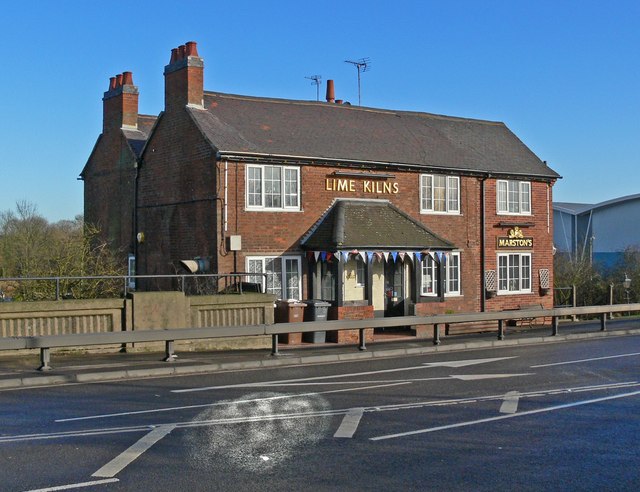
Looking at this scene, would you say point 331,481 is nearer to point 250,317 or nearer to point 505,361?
point 505,361

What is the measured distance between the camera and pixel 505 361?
17.2 metres

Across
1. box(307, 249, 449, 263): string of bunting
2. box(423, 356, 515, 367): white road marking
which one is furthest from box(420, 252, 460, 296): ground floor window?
box(423, 356, 515, 367): white road marking

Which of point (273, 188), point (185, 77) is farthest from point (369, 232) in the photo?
point (185, 77)

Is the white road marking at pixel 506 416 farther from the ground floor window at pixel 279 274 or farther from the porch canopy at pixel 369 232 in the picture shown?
the ground floor window at pixel 279 274

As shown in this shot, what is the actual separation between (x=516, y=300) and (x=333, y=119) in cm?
945

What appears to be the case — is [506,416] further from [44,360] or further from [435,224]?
[435,224]

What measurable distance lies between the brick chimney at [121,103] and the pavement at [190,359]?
13338 mm

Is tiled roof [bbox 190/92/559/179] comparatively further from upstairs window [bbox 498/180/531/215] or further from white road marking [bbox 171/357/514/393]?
white road marking [bbox 171/357/514/393]

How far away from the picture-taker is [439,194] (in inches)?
1146

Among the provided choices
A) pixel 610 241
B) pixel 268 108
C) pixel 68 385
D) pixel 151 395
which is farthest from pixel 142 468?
pixel 610 241

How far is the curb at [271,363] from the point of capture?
46.3 ft

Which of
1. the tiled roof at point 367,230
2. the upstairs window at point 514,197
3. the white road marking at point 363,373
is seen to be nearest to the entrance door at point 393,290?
the tiled roof at point 367,230

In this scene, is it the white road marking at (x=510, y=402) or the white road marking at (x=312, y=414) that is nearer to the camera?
the white road marking at (x=312, y=414)

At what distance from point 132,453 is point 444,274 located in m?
21.1
